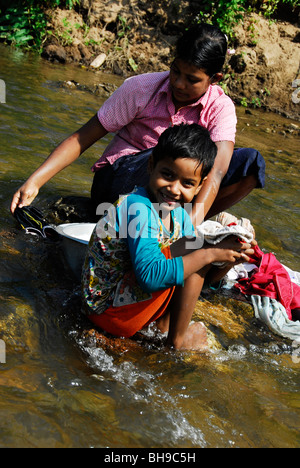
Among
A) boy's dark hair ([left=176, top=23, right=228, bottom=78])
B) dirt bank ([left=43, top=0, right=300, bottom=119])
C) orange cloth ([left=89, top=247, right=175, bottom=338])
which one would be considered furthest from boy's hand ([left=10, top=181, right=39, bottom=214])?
dirt bank ([left=43, top=0, right=300, bottom=119])

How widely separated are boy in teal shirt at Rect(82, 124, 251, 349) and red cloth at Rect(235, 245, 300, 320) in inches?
29.9

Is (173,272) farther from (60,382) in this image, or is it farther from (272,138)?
(272,138)

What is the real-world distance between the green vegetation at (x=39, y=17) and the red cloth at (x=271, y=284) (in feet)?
20.4

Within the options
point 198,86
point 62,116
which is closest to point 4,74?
point 62,116

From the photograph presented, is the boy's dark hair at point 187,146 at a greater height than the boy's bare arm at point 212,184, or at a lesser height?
greater

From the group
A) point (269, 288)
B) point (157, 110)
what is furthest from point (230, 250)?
point (157, 110)

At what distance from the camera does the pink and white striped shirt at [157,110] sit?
2.71 m

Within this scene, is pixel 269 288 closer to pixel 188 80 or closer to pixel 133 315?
pixel 133 315

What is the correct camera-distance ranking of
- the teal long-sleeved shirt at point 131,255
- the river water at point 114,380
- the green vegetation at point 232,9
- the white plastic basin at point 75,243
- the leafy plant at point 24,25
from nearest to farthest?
the river water at point 114,380, the teal long-sleeved shirt at point 131,255, the white plastic basin at point 75,243, the leafy plant at point 24,25, the green vegetation at point 232,9

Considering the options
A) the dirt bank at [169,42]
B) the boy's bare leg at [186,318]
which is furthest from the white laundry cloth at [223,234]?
the dirt bank at [169,42]

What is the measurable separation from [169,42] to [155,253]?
7.46 meters

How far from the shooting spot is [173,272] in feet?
5.98

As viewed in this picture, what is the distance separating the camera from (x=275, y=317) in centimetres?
256

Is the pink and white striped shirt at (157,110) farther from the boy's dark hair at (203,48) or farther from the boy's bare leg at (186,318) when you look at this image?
the boy's bare leg at (186,318)
